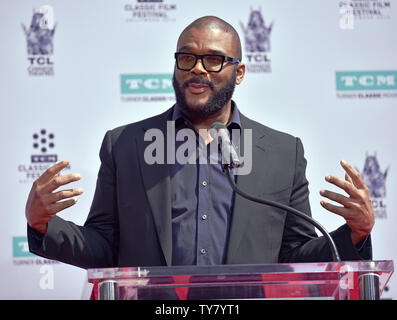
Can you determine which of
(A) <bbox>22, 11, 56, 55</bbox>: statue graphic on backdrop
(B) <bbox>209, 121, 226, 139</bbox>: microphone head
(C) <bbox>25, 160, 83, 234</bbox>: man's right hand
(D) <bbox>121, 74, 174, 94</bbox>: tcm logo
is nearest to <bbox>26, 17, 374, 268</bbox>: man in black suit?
(C) <bbox>25, 160, 83, 234</bbox>: man's right hand

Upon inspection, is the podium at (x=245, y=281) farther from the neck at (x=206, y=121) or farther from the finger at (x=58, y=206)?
the neck at (x=206, y=121)

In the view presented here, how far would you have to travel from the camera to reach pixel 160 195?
281cm

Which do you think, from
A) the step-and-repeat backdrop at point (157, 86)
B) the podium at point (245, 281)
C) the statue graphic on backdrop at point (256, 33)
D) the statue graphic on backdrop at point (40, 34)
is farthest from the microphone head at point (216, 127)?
the statue graphic on backdrop at point (40, 34)

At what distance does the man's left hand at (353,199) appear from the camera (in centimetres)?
221

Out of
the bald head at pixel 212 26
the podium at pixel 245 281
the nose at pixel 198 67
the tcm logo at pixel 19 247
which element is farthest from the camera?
the tcm logo at pixel 19 247

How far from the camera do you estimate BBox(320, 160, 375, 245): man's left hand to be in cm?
221

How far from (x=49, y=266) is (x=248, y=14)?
1.82 m

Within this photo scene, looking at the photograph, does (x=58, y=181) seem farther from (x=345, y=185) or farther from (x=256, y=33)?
(x=256, y=33)

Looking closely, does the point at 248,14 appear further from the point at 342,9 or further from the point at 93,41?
the point at 93,41

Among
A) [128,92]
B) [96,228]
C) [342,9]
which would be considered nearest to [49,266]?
[128,92]

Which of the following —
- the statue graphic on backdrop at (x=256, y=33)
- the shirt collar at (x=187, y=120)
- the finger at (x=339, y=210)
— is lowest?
the finger at (x=339, y=210)

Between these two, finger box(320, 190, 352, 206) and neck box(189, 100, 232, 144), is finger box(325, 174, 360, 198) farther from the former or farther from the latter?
neck box(189, 100, 232, 144)

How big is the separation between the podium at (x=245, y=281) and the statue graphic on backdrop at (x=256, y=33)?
8.46 ft
